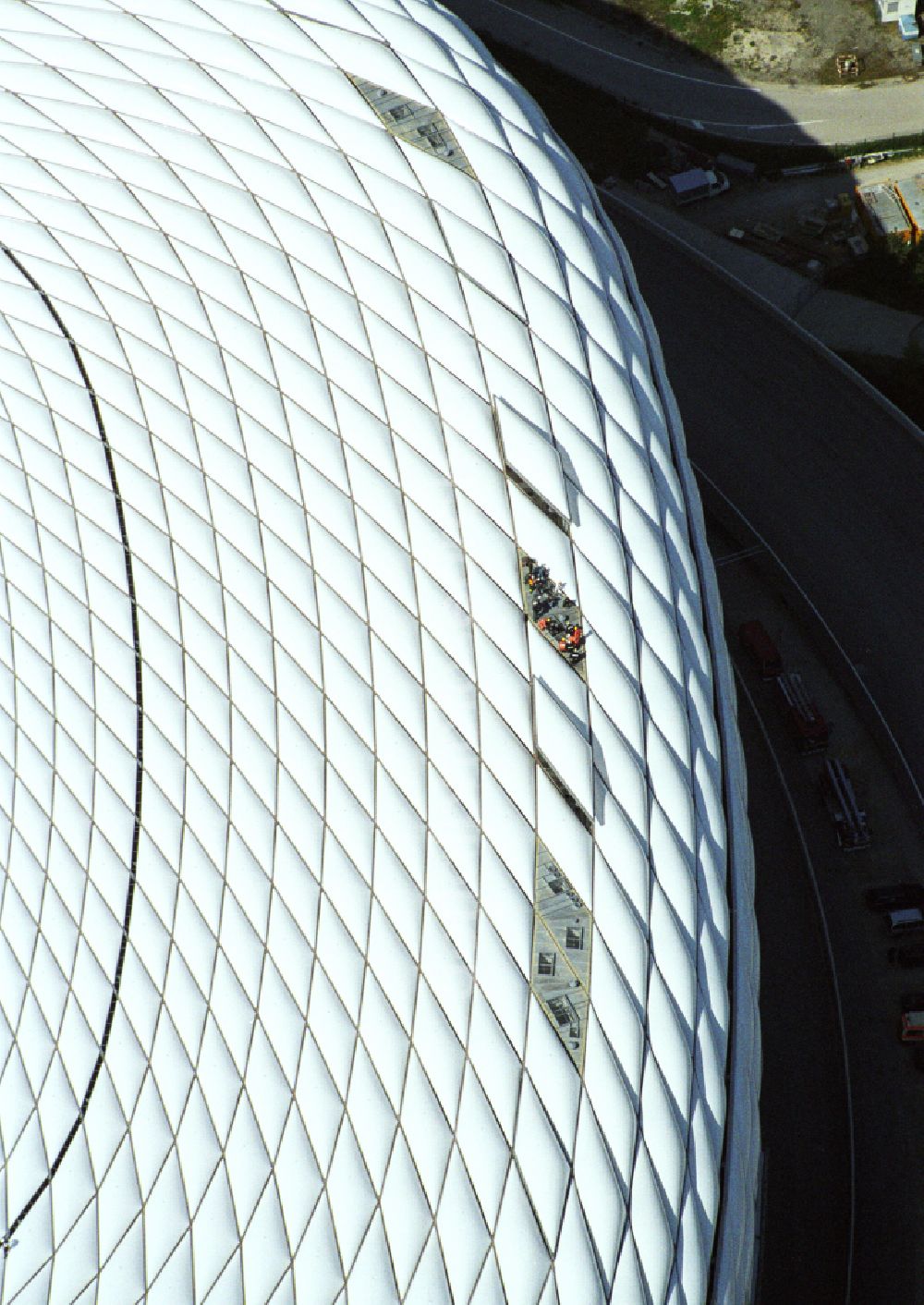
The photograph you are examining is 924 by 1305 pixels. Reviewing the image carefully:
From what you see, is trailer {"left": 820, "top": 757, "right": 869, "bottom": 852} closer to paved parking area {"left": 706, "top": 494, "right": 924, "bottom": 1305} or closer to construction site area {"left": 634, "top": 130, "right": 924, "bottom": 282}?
paved parking area {"left": 706, "top": 494, "right": 924, "bottom": 1305}

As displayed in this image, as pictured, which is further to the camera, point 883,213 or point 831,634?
point 883,213

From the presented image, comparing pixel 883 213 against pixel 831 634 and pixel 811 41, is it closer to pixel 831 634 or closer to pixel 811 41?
pixel 811 41

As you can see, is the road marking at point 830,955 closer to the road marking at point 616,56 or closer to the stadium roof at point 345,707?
the stadium roof at point 345,707

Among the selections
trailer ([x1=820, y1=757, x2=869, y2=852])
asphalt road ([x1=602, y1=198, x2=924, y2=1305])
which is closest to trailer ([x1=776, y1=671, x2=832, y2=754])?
trailer ([x1=820, y1=757, x2=869, y2=852])

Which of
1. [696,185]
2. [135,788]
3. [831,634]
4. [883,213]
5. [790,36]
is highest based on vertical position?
[790,36]

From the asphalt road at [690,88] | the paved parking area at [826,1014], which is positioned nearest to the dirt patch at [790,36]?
the asphalt road at [690,88]

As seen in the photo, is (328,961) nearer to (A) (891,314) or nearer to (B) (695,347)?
(B) (695,347)

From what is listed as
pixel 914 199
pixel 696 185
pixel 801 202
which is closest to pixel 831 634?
pixel 914 199
